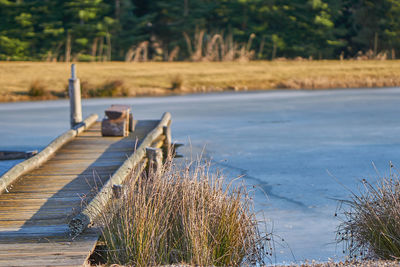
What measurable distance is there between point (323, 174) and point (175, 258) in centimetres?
538

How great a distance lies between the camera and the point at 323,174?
11102mm

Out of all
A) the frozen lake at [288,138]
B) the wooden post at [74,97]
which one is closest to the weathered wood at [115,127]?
the wooden post at [74,97]

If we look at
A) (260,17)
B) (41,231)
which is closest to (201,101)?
(41,231)

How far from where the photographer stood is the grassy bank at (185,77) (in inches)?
1010

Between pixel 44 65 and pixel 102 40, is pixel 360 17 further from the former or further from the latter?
pixel 44 65

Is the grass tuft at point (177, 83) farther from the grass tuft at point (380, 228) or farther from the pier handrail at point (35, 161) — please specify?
the grass tuft at point (380, 228)

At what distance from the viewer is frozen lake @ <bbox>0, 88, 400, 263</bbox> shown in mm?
8594

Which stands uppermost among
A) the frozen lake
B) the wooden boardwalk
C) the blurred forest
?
the blurred forest

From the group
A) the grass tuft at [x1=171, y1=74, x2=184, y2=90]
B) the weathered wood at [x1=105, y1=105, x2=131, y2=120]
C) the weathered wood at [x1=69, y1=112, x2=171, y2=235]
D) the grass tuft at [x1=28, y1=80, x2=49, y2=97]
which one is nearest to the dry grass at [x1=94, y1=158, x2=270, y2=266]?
the weathered wood at [x1=69, y1=112, x2=171, y2=235]

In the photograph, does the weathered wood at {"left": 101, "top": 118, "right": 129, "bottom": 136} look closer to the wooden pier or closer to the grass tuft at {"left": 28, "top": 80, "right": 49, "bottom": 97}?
the wooden pier

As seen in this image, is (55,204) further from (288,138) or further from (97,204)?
(288,138)

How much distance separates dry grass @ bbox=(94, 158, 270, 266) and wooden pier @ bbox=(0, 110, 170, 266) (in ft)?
1.01

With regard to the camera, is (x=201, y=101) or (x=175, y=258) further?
(x=201, y=101)

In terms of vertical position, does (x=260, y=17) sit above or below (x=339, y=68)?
above
